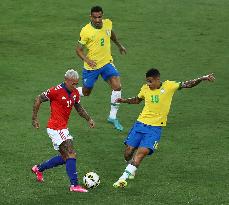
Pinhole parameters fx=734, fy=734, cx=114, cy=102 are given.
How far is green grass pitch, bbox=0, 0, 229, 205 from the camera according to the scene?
48.9ft

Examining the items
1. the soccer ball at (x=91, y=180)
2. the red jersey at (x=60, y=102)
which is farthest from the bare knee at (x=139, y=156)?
the red jersey at (x=60, y=102)

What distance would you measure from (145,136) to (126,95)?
8900 millimetres

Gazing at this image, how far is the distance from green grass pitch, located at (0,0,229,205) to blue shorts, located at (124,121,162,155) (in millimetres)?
718

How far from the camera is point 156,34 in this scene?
34.0 m

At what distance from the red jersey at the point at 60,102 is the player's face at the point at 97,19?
16.9 feet

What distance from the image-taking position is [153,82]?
15.7 meters

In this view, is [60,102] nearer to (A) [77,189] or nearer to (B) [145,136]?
(A) [77,189]

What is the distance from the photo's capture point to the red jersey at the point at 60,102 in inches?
585

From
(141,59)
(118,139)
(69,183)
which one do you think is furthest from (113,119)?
(141,59)

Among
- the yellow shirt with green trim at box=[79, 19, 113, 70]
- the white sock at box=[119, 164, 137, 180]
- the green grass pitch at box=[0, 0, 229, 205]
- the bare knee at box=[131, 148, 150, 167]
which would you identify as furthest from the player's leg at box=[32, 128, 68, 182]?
the yellow shirt with green trim at box=[79, 19, 113, 70]

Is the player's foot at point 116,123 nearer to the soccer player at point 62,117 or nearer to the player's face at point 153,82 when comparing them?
the player's face at point 153,82

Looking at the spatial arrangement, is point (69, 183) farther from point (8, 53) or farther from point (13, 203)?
point (8, 53)

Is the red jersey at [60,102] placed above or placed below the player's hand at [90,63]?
above

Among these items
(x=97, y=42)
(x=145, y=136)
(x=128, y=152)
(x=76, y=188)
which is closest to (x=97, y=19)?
(x=97, y=42)
